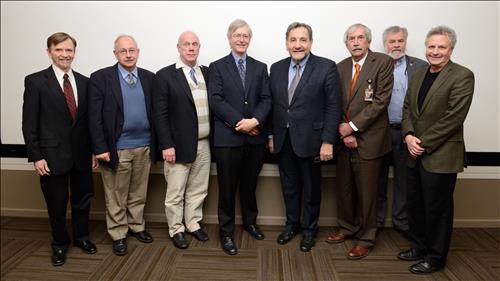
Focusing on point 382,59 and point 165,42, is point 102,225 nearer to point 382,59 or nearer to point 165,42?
point 165,42

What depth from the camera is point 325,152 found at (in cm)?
254

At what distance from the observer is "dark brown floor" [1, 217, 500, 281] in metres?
2.36

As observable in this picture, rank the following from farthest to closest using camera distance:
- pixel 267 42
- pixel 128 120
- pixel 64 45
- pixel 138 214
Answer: pixel 267 42 → pixel 138 214 → pixel 128 120 → pixel 64 45

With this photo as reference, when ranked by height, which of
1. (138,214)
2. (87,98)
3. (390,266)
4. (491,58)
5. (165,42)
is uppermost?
(165,42)

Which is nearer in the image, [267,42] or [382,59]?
[382,59]

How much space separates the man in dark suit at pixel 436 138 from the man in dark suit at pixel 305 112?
19.6 inches

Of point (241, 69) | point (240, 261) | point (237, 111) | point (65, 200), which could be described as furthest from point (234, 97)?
point (65, 200)

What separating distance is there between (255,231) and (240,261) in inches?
15.3

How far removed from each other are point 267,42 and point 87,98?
1.41m

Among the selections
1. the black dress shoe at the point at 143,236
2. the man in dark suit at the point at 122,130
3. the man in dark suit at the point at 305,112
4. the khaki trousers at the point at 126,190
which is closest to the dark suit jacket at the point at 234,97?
the man in dark suit at the point at 305,112

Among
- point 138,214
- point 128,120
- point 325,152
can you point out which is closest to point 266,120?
point 325,152

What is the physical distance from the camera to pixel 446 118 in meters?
2.15

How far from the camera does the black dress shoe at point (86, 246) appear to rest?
264cm

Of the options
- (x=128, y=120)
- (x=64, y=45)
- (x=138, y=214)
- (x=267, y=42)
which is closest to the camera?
(x=64, y=45)
